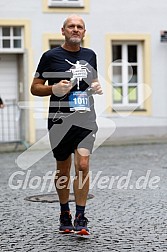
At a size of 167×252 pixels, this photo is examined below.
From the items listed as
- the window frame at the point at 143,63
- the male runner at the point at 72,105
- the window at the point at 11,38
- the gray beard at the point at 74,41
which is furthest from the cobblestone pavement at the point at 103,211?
the window frame at the point at 143,63

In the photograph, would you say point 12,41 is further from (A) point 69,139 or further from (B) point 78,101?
(B) point 78,101

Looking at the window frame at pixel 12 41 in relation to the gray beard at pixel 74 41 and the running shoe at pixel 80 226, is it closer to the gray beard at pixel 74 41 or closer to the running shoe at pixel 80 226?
the gray beard at pixel 74 41

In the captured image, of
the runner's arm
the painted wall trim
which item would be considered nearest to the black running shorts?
the runner's arm

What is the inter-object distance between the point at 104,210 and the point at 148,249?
8.29 ft

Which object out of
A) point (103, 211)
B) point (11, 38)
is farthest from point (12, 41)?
point (103, 211)

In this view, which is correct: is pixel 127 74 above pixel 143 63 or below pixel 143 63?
below

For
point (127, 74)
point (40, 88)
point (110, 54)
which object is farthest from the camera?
point (127, 74)

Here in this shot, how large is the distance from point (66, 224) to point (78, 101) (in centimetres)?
123

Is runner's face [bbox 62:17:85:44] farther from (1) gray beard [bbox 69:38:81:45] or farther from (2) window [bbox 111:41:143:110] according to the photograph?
(2) window [bbox 111:41:143:110]

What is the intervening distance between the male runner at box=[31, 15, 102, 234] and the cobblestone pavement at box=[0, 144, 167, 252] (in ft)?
1.24

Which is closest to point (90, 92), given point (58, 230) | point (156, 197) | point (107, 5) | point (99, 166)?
point (58, 230)

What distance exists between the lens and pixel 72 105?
25.3 ft

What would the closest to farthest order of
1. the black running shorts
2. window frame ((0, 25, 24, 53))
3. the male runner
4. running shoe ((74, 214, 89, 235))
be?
running shoe ((74, 214, 89, 235))
the male runner
the black running shorts
window frame ((0, 25, 24, 53))

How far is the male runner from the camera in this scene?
770cm
